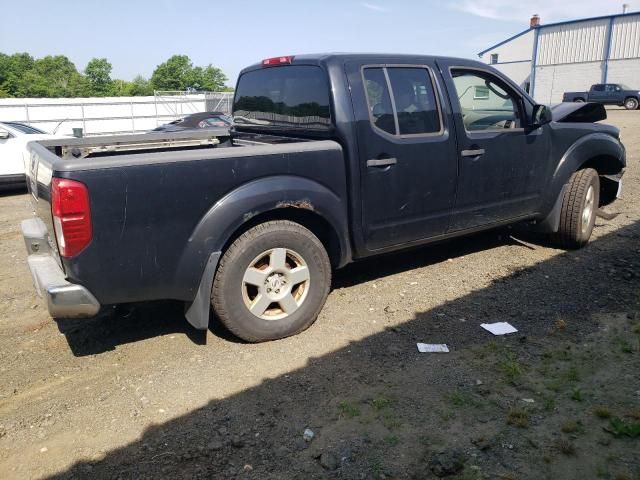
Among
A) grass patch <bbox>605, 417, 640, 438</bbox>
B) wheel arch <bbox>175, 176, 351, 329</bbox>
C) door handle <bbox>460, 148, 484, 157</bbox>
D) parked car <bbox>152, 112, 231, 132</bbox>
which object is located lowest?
grass patch <bbox>605, 417, 640, 438</bbox>

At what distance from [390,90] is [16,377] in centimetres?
330

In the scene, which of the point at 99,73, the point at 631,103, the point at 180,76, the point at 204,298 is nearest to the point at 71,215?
the point at 204,298

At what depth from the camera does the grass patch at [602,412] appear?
117 inches

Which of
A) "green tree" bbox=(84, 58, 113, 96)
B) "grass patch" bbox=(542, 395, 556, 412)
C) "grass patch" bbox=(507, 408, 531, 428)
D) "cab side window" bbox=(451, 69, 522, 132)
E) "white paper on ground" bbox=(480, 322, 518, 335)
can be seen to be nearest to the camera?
"grass patch" bbox=(507, 408, 531, 428)

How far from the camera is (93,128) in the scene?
2228cm

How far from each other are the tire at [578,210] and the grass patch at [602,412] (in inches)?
119

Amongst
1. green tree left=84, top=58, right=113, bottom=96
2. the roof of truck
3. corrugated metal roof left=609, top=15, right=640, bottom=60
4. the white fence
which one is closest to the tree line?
green tree left=84, top=58, right=113, bottom=96

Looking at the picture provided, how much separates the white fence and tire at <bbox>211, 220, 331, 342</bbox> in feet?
A: 53.4

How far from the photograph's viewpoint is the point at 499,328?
412 cm

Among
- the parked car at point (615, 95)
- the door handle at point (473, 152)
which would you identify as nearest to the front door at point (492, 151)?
the door handle at point (473, 152)

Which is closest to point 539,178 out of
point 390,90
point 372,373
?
point 390,90

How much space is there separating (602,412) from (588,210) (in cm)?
343

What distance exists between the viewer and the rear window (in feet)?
13.8

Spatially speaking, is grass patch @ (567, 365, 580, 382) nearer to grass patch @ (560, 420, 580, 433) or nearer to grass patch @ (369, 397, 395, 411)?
grass patch @ (560, 420, 580, 433)
